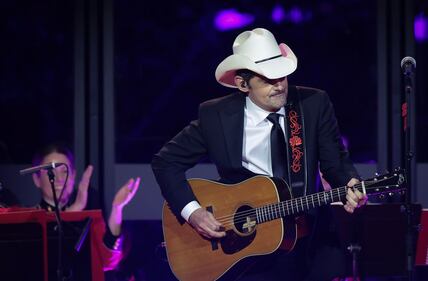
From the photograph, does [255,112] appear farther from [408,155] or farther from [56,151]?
[56,151]

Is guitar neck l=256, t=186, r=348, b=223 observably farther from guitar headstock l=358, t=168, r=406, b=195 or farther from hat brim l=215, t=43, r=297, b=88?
hat brim l=215, t=43, r=297, b=88

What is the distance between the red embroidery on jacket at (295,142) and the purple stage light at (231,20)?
8.57 ft

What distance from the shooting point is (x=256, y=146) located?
472cm

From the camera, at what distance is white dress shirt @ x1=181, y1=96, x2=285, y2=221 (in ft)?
15.4

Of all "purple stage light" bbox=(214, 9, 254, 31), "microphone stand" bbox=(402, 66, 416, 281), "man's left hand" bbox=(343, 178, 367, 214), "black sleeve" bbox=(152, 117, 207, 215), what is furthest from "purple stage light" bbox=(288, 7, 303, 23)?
"man's left hand" bbox=(343, 178, 367, 214)

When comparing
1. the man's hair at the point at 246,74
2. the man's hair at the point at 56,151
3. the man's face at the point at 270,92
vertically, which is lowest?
the man's hair at the point at 56,151

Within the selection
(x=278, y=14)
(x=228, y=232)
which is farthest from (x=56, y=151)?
(x=278, y=14)

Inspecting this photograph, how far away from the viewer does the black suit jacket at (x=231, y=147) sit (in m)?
4.51

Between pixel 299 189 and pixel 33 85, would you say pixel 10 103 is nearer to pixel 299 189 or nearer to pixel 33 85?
pixel 33 85

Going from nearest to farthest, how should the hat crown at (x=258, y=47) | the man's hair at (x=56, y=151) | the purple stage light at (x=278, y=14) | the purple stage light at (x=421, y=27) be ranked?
the hat crown at (x=258, y=47)
the man's hair at (x=56, y=151)
the purple stage light at (x=421, y=27)
the purple stage light at (x=278, y=14)

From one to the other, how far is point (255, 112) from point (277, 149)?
0.32m

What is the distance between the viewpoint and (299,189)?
4500mm

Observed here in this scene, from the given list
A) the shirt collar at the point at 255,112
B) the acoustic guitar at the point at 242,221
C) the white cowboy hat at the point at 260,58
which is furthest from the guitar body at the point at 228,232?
the white cowboy hat at the point at 260,58

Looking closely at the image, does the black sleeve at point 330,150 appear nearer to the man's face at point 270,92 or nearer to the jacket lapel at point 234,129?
the man's face at point 270,92
